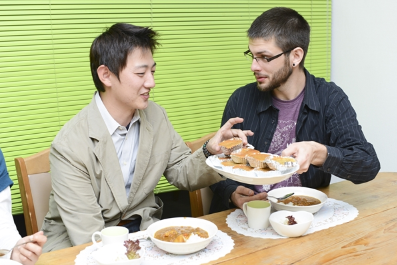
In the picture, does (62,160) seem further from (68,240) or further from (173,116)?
(173,116)

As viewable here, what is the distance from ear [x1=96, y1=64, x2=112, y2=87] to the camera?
1.88m

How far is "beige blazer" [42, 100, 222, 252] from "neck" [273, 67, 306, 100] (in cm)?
52

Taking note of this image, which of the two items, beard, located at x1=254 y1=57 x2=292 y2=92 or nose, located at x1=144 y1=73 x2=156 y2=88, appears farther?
beard, located at x1=254 y1=57 x2=292 y2=92

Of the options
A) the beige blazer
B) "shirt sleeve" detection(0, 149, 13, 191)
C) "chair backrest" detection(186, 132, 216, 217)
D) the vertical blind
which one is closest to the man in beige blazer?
Result: the beige blazer

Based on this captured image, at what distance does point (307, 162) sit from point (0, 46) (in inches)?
64.5

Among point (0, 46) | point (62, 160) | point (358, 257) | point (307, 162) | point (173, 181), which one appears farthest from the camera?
point (0, 46)

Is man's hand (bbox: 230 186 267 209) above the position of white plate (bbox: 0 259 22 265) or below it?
below

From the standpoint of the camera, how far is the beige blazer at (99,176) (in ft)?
5.58

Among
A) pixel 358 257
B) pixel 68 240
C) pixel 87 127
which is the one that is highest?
pixel 87 127

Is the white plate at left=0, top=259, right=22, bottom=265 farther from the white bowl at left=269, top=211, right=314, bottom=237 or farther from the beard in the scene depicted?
the beard

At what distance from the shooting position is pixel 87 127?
181 centimetres

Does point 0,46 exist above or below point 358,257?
above

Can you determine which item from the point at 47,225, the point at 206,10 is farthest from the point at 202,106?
the point at 47,225

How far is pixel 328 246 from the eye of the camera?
4.64ft
